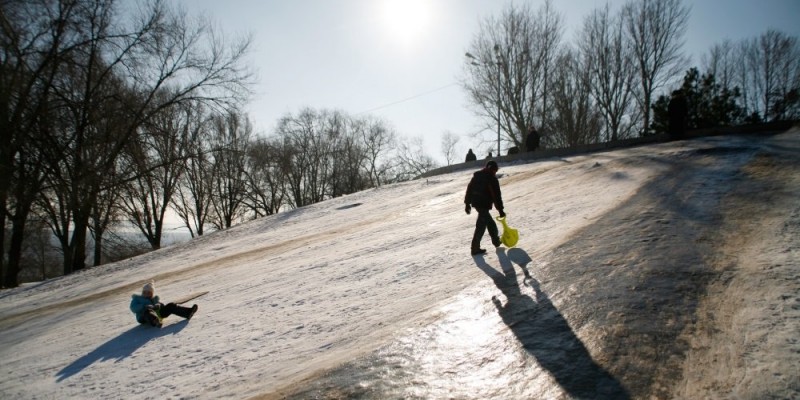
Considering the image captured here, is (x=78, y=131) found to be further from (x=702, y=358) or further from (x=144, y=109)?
(x=702, y=358)

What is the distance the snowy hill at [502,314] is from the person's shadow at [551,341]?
0.02 m

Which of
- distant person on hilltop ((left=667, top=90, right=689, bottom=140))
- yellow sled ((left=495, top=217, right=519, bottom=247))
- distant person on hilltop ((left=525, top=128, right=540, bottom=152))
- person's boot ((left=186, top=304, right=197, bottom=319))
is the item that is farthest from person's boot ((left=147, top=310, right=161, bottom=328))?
distant person on hilltop ((left=525, top=128, right=540, bottom=152))

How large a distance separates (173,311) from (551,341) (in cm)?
610

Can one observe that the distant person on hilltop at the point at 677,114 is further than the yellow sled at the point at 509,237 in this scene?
Yes

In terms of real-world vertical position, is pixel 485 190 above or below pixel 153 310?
above

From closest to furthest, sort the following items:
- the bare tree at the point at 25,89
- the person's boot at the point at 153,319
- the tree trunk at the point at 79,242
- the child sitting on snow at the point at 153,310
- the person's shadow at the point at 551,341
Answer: the person's shadow at the point at 551,341 → the person's boot at the point at 153,319 → the child sitting on snow at the point at 153,310 → the bare tree at the point at 25,89 → the tree trunk at the point at 79,242

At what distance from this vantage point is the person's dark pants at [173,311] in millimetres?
6699

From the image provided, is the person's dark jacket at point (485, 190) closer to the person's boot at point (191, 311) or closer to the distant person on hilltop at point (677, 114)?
the person's boot at point (191, 311)

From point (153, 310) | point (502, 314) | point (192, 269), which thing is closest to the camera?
point (502, 314)

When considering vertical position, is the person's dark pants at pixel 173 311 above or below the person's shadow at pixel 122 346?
above

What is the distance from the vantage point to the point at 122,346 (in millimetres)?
6027

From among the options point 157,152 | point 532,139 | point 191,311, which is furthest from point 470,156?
point 191,311

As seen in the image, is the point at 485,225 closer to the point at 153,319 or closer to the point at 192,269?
the point at 153,319

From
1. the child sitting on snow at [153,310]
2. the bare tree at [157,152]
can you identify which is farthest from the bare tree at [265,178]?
the child sitting on snow at [153,310]
